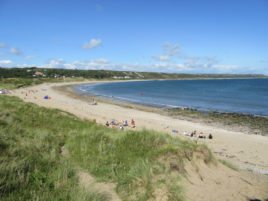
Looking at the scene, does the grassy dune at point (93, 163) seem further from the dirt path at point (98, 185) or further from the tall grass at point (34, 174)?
the dirt path at point (98, 185)

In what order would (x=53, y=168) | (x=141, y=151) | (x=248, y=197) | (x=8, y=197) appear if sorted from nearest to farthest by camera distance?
(x=8, y=197) < (x=53, y=168) < (x=248, y=197) < (x=141, y=151)

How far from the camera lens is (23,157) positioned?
7496 millimetres

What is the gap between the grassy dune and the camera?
6.30 metres

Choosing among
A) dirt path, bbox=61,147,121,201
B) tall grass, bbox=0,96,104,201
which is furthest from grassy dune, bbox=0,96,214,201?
dirt path, bbox=61,147,121,201

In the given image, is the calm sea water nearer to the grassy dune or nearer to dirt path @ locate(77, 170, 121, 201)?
the grassy dune

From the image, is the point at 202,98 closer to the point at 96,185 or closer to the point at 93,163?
the point at 93,163

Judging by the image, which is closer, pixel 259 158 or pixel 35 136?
pixel 35 136

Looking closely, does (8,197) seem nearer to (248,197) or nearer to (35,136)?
(35,136)

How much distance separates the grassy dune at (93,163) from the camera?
20.7ft

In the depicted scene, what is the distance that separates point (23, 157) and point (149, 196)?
3.22 m

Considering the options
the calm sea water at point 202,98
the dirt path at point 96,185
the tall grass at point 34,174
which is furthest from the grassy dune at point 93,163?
the calm sea water at point 202,98

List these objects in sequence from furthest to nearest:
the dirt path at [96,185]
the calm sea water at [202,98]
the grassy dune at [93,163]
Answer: the calm sea water at [202,98], the dirt path at [96,185], the grassy dune at [93,163]

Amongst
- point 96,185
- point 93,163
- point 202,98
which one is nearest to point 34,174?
point 96,185

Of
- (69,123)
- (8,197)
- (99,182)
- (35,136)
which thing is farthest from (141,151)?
(69,123)
